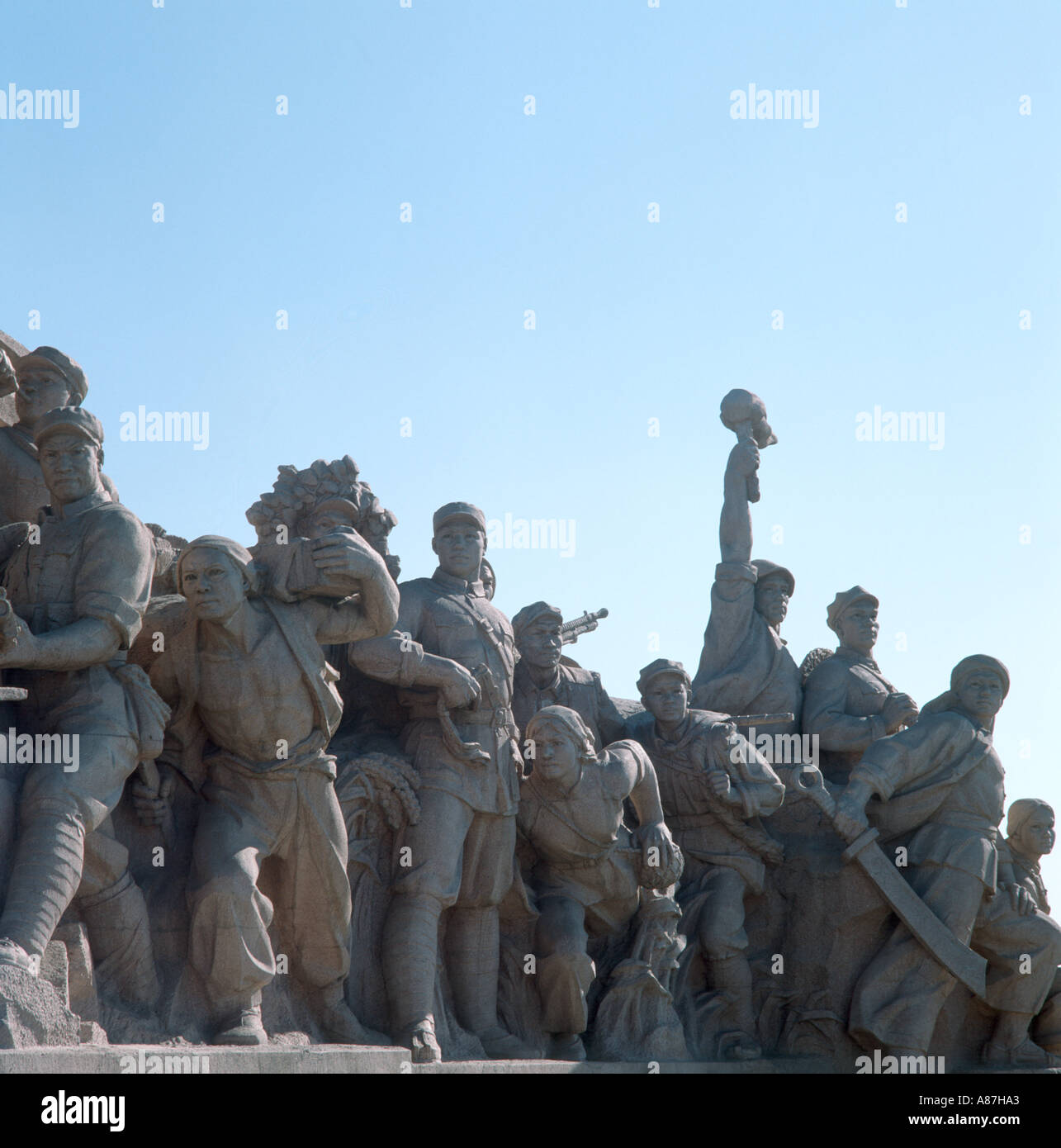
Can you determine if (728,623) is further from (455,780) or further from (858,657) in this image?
(455,780)

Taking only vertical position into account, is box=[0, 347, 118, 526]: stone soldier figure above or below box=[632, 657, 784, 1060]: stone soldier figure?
above

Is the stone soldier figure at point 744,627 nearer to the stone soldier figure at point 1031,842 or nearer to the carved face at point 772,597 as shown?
the carved face at point 772,597

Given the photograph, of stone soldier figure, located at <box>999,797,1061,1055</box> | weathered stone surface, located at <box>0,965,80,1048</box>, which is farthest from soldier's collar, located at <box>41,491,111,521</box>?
stone soldier figure, located at <box>999,797,1061,1055</box>

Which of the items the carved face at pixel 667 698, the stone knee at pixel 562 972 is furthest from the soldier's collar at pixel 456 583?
the stone knee at pixel 562 972

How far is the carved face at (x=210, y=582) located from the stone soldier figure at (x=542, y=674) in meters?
2.13

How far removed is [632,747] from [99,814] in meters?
3.06

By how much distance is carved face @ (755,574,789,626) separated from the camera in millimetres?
11148

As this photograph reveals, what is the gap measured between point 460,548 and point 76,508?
209 centimetres

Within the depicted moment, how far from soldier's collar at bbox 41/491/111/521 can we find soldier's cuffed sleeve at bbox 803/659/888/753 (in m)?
4.72

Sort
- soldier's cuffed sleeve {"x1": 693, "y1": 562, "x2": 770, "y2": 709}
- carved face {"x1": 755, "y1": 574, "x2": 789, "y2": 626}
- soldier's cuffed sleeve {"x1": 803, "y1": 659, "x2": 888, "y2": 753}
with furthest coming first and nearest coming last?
carved face {"x1": 755, "y1": 574, "x2": 789, "y2": 626} → soldier's cuffed sleeve {"x1": 693, "y1": 562, "x2": 770, "y2": 709} → soldier's cuffed sleeve {"x1": 803, "y1": 659, "x2": 888, "y2": 753}

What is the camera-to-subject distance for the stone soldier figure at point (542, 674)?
955cm

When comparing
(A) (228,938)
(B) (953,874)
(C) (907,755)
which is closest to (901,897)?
(B) (953,874)

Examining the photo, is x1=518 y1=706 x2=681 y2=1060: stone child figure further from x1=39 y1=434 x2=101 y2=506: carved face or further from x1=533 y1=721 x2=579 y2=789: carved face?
x1=39 y1=434 x2=101 y2=506: carved face

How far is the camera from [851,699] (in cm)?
1095
